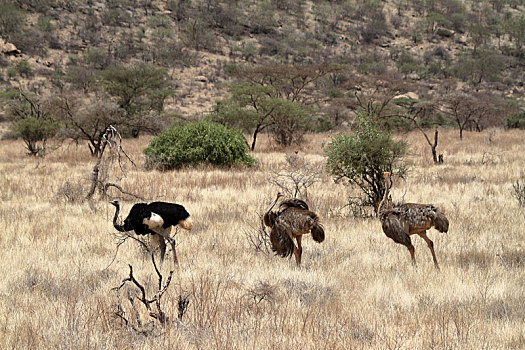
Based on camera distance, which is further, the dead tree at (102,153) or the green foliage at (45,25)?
the green foliage at (45,25)

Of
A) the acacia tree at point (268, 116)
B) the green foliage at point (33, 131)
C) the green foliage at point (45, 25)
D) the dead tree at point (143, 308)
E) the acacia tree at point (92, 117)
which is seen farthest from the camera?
the green foliage at point (45, 25)

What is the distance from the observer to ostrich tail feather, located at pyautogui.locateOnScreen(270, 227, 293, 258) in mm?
4656

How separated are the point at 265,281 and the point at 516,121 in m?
31.3

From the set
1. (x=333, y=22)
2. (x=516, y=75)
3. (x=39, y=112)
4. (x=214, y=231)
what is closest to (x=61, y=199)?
(x=214, y=231)

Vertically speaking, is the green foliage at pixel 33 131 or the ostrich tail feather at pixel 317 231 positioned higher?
the green foliage at pixel 33 131

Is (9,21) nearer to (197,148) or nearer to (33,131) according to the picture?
(33,131)

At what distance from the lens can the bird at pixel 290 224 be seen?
4.41 m

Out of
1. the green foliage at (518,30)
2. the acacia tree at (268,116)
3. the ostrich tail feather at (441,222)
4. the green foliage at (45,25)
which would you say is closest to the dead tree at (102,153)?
the ostrich tail feather at (441,222)

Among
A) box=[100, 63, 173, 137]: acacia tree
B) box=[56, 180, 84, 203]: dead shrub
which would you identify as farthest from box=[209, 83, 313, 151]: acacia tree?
box=[56, 180, 84, 203]: dead shrub

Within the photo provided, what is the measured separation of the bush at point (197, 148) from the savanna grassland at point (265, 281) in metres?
5.57

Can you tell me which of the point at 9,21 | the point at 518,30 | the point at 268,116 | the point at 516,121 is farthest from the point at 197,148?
the point at 518,30

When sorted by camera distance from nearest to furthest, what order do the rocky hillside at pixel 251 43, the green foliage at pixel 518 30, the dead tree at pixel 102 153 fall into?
the dead tree at pixel 102 153 < the rocky hillside at pixel 251 43 < the green foliage at pixel 518 30

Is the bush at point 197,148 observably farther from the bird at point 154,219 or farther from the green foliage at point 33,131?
the bird at point 154,219

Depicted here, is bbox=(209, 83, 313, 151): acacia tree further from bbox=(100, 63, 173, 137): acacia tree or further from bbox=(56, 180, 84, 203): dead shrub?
bbox=(56, 180, 84, 203): dead shrub
